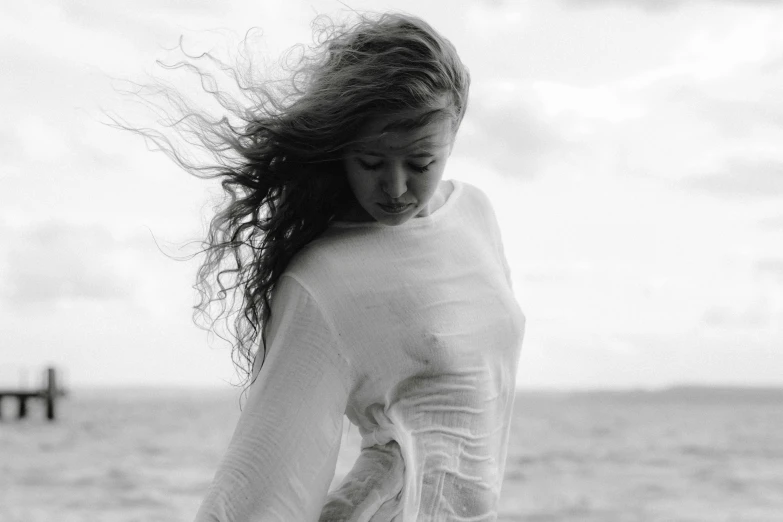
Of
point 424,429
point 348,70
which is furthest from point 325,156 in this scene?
point 424,429

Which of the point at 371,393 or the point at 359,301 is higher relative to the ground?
the point at 359,301

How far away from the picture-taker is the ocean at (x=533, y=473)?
11.5m

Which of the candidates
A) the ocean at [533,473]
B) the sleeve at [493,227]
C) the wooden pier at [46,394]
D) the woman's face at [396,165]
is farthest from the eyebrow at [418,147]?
the wooden pier at [46,394]

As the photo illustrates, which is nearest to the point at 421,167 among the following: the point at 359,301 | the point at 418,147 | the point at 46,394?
A: the point at 418,147

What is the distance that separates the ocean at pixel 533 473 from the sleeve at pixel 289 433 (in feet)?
18.0

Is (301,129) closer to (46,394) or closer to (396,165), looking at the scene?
(396,165)

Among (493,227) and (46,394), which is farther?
(46,394)

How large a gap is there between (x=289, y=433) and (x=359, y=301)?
0.25 m

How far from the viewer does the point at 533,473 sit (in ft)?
51.8

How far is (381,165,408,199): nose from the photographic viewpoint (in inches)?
66.2

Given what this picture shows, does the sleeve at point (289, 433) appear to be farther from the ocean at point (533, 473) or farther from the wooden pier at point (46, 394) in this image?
the wooden pier at point (46, 394)

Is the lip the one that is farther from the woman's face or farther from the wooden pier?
the wooden pier

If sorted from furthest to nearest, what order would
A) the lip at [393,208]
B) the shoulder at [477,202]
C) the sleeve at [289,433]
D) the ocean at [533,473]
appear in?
the ocean at [533,473]
the shoulder at [477,202]
the lip at [393,208]
the sleeve at [289,433]

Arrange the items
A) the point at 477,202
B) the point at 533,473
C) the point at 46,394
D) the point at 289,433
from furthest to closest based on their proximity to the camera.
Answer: the point at 46,394 → the point at 533,473 → the point at 477,202 → the point at 289,433
